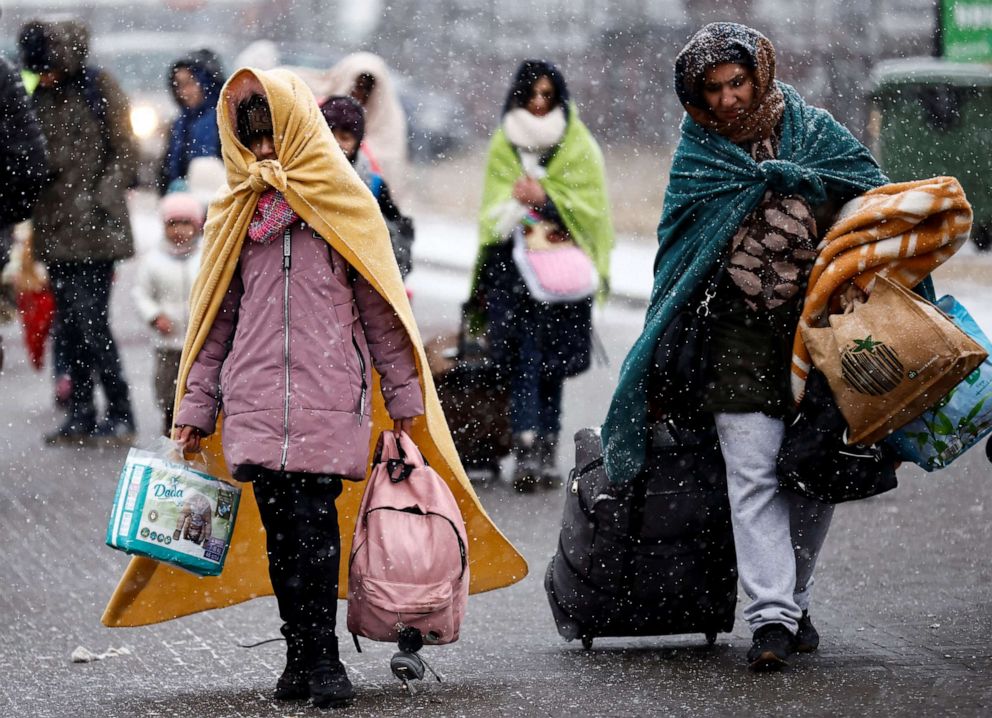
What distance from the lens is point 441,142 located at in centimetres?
3061

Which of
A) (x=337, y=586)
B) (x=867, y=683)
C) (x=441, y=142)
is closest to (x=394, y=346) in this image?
(x=337, y=586)

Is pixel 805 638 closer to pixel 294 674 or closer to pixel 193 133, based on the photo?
pixel 294 674

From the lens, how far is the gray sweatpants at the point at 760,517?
18.2ft

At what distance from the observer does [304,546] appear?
531 centimetres

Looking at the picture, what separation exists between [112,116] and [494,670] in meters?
5.65

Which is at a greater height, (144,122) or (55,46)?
(55,46)

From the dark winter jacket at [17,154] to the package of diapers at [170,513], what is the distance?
1.11m

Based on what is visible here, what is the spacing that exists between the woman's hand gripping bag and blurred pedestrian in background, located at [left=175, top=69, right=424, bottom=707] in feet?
4.75

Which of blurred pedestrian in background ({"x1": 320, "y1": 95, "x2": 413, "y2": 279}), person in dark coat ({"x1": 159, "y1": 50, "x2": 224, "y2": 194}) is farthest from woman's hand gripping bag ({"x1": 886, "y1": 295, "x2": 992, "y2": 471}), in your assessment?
person in dark coat ({"x1": 159, "y1": 50, "x2": 224, "y2": 194})

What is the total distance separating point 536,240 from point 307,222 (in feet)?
12.8

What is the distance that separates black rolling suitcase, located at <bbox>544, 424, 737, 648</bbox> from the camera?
573 centimetres

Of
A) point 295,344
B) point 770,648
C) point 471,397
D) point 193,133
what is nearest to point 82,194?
point 193,133

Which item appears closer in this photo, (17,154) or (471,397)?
(17,154)

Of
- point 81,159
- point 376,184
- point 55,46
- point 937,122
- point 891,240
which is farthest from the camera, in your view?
point 937,122
